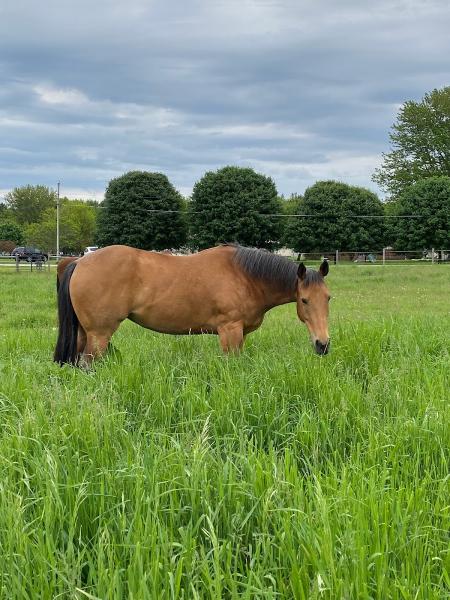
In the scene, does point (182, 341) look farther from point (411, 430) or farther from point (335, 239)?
point (335, 239)


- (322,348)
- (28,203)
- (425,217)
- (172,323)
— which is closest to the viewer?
(322,348)

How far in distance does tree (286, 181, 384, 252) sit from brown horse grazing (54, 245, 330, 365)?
46.8 m

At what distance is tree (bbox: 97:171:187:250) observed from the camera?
183 ft

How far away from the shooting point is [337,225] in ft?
171

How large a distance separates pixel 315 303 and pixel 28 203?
351ft

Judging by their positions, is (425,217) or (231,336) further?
(425,217)

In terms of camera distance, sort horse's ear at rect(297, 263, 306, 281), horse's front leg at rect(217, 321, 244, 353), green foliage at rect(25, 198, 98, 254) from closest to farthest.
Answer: horse's ear at rect(297, 263, 306, 281) → horse's front leg at rect(217, 321, 244, 353) → green foliage at rect(25, 198, 98, 254)

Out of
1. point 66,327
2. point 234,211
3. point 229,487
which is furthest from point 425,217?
point 229,487

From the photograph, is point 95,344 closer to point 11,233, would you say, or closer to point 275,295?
point 275,295

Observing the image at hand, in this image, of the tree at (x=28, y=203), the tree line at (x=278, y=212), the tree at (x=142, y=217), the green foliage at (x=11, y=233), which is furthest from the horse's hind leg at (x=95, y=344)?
the tree at (x=28, y=203)

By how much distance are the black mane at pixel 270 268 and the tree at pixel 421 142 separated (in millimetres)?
60169

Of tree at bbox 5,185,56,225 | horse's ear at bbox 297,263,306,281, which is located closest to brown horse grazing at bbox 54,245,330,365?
horse's ear at bbox 297,263,306,281

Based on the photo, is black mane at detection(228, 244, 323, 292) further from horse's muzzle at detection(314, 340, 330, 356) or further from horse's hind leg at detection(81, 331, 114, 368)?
horse's hind leg at detection(81, 331, 114, 368)

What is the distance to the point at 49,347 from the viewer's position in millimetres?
7105
